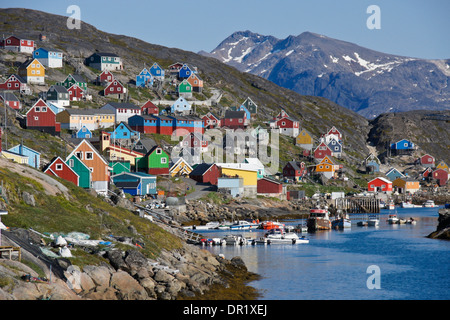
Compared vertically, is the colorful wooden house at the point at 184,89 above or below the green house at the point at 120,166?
above

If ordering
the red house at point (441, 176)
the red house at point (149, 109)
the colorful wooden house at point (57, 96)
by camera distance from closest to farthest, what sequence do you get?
the colorful wooden house at point (57, 96), the red house at point (149, 109), the red house at point (441, 176)

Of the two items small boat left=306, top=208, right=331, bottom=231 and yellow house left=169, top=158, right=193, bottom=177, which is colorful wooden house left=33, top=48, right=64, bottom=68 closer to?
yellow house left=169, top=158, right=193, bottom=177

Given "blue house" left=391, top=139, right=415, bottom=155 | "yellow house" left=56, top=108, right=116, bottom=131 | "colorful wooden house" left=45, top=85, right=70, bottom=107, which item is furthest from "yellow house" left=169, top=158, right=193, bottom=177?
"blue house" left=391, top=139, right=415, bottom=155

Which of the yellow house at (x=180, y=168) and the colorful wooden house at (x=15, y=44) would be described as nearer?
the yellow house at (x=180, y=168)

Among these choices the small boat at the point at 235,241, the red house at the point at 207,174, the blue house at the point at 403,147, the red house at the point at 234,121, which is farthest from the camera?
the blue house at the point at 403,147

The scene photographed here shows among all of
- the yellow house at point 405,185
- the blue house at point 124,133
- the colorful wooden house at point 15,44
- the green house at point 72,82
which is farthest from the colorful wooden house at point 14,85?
the yellow house at point 405,185

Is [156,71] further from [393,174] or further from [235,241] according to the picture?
[235,241]

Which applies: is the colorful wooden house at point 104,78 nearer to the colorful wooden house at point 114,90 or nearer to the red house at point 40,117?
the colorful wooden house at point 114,90
